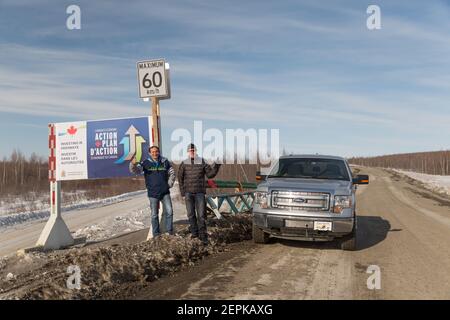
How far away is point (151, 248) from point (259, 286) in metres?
2.50

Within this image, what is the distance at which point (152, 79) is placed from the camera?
9250 millimetres

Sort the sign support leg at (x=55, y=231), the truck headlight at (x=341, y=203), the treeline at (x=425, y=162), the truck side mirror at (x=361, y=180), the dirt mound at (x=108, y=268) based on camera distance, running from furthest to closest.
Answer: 1. the treeline at (x=425, y=162)
2. the sign support leg at (x=55, y=231)
3. the truck side mirror at (x=361, y=180)
4. the truck headlight at (x=341, y=203)
5. the dirt mound at (x=108, y=268)

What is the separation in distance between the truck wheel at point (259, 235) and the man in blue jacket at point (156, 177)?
1732 millimetres

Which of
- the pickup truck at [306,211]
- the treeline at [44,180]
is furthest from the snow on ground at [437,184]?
the pickup truck at [306,211]

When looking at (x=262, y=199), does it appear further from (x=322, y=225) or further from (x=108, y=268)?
(x=108, y=268)

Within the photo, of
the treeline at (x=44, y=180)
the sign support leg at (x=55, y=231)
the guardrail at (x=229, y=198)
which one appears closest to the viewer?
the sign support leg at (x=55, y=231)

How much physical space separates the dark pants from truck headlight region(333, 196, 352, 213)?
2.57 meters

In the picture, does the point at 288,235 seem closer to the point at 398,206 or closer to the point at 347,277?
the point at 347,277

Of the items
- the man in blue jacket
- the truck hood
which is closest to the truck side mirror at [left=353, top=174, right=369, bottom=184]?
the truck hood

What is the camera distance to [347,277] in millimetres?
6203

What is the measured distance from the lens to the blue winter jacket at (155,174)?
8.59 metres

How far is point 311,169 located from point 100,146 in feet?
15.7

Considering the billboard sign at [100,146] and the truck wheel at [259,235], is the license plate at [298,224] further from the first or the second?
the billboard sign at [100,146]
